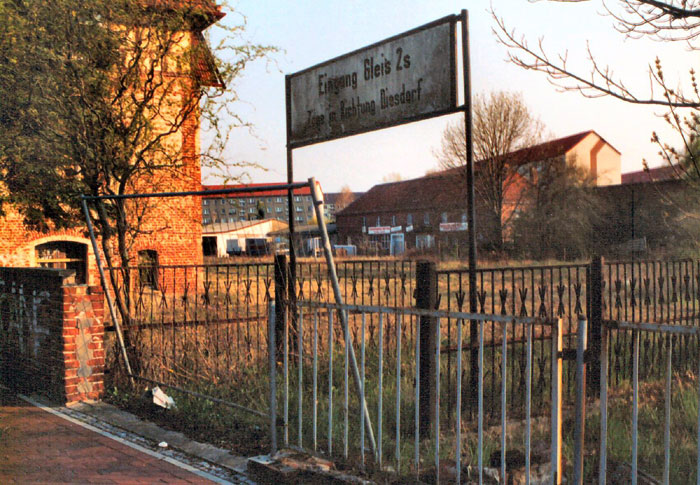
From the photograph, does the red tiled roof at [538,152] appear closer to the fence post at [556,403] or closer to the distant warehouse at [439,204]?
the distant warehouse at [439,204]

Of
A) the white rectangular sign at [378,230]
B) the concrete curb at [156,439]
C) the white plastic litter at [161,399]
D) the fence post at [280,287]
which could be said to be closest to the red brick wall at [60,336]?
the concrete curb at [156,439]

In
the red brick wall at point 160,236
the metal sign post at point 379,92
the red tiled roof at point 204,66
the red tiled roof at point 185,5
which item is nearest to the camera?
the metal sign post at point 379,92

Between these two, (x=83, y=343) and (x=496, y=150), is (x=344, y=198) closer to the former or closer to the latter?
(x=496, y=150)

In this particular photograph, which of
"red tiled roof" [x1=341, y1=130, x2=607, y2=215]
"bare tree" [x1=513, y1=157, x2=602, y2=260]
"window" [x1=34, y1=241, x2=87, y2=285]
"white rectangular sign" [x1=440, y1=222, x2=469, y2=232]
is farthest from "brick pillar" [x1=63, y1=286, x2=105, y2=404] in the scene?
"white rectangular sign" [x1=440, y1=222, x2=469, y2=232]

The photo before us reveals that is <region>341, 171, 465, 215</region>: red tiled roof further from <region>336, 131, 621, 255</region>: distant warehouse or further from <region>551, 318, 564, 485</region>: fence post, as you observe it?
<region>551, 318, 564, 485</region>: fence post

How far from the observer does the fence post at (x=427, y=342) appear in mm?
5609

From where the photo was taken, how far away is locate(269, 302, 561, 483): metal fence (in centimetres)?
386

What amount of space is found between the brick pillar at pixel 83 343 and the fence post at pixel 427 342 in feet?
13.0

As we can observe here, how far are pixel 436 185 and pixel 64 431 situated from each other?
4637 cm

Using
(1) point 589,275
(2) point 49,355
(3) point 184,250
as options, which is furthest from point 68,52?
(3) point 184,250

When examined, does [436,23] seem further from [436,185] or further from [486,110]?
[436,185]

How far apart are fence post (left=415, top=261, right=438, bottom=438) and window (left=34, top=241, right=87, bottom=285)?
17267 mm

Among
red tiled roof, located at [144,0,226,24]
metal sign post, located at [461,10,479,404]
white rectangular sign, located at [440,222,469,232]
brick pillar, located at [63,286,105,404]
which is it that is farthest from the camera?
white rectangular sign, located at [440,222,469,232]

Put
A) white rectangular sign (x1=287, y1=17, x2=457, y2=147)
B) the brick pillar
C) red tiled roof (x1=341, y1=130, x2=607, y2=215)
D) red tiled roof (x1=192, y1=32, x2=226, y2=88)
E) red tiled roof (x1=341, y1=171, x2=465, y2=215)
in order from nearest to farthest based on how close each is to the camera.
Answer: white rectangular sign (x1=287, y1=17, x2=457, y2=147)
the brick pillar
red tiled roof (x1=192, y1=32, x2=226, y2=88)
red tiled roof (x1=341, y1=130, x2=607, y2=215)
red tiled roof (x1=341, y1=171, x2=465, y2=215)
